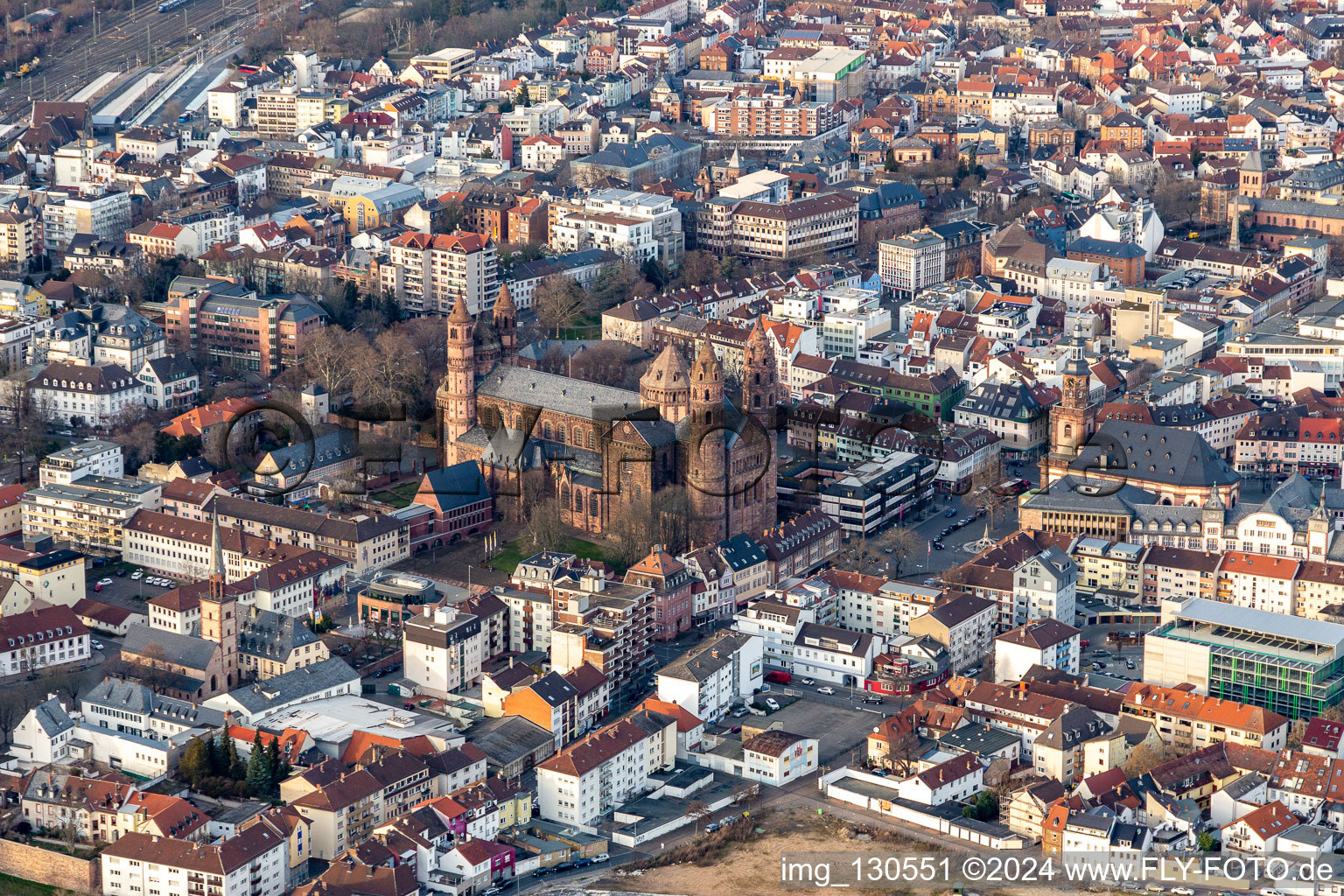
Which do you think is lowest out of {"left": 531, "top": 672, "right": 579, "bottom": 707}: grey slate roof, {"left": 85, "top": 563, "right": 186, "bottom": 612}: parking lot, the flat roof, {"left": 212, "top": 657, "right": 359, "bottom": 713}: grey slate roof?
{"left": 85, "top": 563, "right": 186, "bottom": 612}: parking lot

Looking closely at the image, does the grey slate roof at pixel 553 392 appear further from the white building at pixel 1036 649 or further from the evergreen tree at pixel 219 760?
the evergreen tree at pixel 219 760

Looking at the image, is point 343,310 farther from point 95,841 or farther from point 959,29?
point 959,29

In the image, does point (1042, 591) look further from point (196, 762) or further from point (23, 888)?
point (23, 888)

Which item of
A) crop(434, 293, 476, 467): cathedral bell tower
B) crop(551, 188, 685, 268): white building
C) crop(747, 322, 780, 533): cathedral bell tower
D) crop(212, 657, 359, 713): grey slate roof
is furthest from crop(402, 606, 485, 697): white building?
crop(551, 188, 685, 268): white building

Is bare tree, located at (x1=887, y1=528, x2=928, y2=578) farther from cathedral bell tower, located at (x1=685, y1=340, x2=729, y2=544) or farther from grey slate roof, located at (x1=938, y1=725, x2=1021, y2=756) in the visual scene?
grey slate roof, located at (x1=938, y1=725, x2=1021, y2=756)

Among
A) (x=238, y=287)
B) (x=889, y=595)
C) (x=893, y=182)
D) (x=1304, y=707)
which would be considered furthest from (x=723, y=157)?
(x=1304, y=707)

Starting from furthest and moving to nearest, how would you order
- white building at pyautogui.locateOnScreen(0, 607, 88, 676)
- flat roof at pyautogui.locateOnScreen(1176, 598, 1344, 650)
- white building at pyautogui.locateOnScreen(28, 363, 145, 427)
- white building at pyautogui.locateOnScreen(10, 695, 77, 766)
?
white building at pyautogui.locateOnScreen(28, 363, 145, 427), white building at pyautogui.locateOnScreen(0, 607, 88, 676), flat roof at pyautogui.locateOnScreen(1176, 598, 1344, 650), white building at pyautogui.locateOnScreen(10, 695, 77, 766)

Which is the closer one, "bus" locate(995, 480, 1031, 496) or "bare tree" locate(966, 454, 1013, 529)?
"bare tree" locate(966, 454, 1013, 529)
